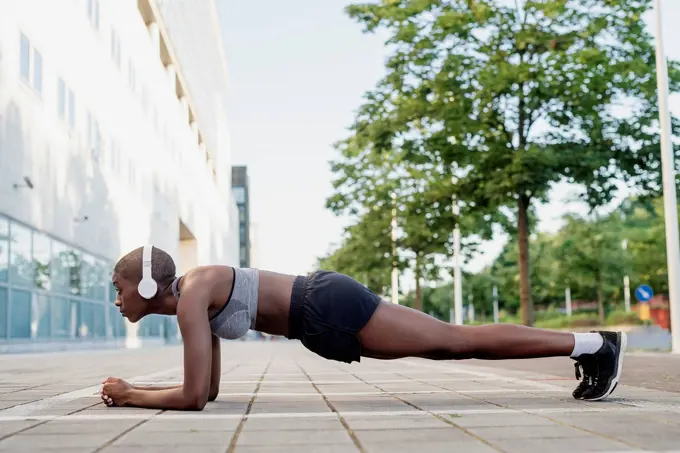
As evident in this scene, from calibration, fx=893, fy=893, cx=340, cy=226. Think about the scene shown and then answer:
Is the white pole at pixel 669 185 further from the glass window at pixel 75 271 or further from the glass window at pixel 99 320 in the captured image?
the glass window at pixel 99 320

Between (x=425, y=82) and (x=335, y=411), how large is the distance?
15.2 m

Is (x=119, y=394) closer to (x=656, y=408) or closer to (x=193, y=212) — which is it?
(x=656, y=408)

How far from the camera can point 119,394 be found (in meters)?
5.18

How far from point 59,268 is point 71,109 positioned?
422 centimetres

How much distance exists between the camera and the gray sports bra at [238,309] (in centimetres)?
497

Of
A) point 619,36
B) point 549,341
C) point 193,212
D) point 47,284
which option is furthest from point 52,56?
point 193,212

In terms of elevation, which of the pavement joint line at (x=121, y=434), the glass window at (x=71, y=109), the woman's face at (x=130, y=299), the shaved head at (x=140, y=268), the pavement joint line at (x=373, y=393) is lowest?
the pavement joint line at (x=373, y=393)

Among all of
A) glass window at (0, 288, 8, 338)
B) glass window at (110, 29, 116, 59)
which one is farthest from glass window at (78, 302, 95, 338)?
glass window at (110, 29, 116, 59)

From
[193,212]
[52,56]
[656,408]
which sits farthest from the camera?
[193,212]

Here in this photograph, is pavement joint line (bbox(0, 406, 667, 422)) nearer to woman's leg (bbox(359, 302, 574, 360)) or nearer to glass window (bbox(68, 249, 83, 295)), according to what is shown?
woman's leg (bbox(359, 302, 574, 360))

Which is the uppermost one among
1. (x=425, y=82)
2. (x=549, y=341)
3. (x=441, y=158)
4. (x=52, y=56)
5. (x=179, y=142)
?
(x=179, y=142)

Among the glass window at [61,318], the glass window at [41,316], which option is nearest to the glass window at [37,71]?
the glass window at [41,316]

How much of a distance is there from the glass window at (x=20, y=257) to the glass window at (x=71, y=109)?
461 centimetres

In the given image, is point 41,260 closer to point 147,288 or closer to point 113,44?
point 113,44
